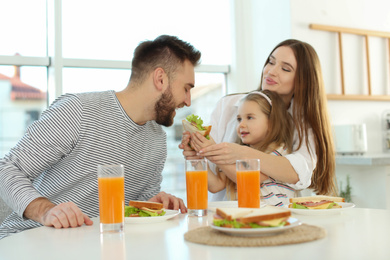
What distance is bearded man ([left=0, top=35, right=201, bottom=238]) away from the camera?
1.77 m

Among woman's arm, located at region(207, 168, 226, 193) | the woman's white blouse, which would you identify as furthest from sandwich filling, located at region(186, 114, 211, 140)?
the woman's white blouse

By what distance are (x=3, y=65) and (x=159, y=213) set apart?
93.1 inches

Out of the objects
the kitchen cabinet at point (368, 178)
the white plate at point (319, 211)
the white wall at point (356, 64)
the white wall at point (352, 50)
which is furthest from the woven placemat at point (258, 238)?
the white wall at point (352, 50)

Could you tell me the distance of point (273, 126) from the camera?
227 centimetres

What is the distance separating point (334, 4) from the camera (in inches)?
159

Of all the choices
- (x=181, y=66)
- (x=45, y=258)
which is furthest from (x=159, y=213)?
(x=181, y=66)

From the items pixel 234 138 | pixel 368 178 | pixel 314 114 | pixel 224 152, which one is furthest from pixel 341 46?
pixel 224 152

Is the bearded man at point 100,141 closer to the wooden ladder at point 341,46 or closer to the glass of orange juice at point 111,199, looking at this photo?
the glass of orange juice at point 111,199

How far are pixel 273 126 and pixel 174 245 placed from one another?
1.32 m

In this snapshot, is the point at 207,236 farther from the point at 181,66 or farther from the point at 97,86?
the point at 97,86

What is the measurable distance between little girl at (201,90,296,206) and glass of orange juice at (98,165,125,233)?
3.16ft

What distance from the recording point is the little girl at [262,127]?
7.25 feet

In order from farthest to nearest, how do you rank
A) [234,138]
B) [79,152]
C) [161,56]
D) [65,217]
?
[234,138]
[161,56]
[79,152]
[65,217]

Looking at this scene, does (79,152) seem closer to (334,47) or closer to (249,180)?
(249,180)
